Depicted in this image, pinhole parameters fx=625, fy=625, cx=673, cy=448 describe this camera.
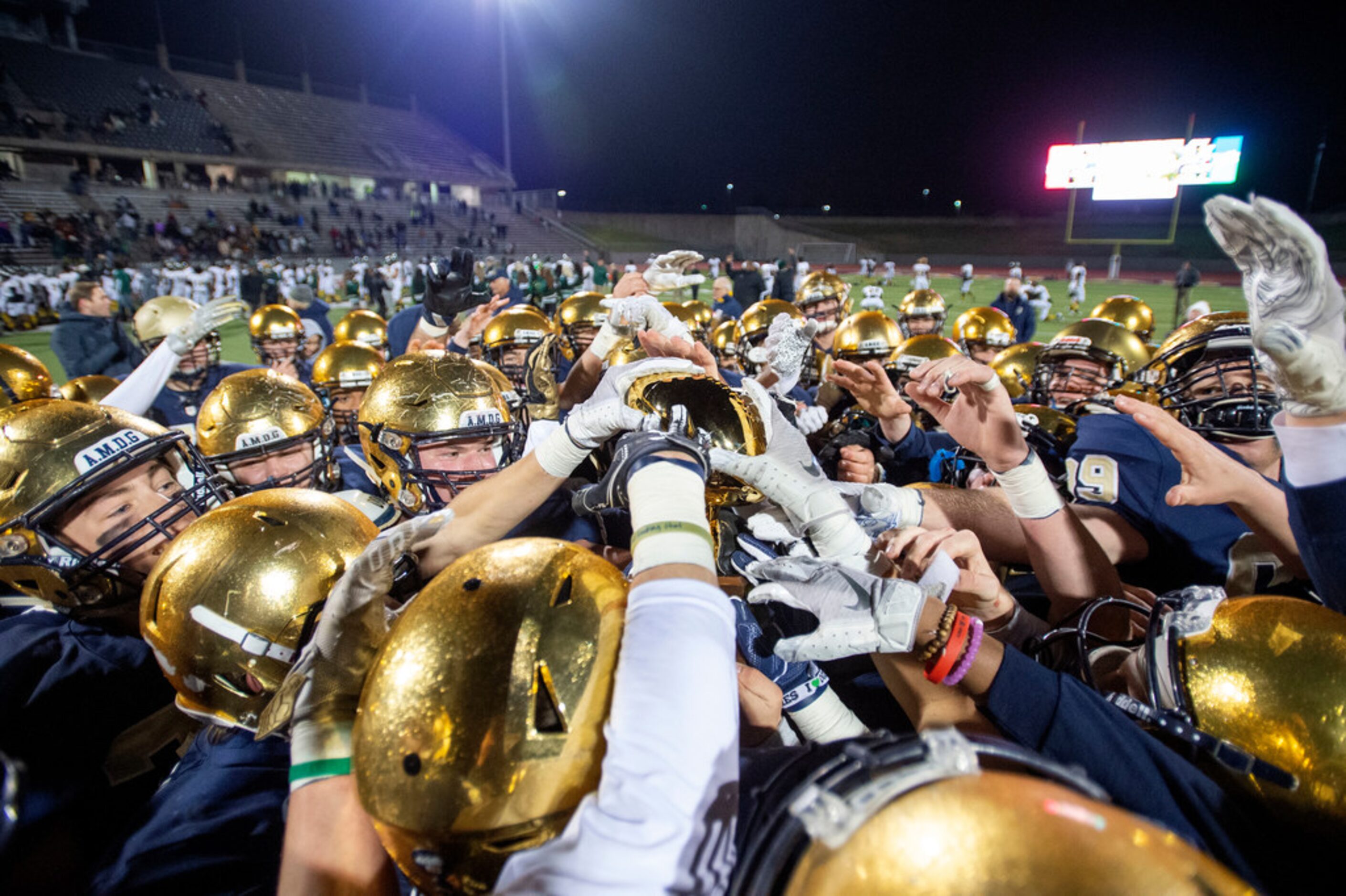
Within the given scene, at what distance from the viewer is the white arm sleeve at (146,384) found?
12.3 feet

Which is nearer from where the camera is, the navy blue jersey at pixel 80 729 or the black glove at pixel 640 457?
the black glove at pixel 640 457

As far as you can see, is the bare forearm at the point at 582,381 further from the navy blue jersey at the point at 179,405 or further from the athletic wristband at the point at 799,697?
the navy blue jersey at the point at 179,405

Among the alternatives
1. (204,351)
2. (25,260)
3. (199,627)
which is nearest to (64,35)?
(25,260)

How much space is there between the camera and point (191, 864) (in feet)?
5.13

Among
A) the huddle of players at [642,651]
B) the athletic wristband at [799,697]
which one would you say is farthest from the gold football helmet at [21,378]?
the athletic wristband at [799,697]

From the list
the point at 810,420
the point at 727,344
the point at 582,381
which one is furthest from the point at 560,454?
the point at 727,344

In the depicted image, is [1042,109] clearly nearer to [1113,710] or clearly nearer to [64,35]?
[1113,710]

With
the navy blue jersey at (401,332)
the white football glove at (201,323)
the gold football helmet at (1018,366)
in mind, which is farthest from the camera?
the navy blue jersey at (401,332)

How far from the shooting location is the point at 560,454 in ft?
6.52

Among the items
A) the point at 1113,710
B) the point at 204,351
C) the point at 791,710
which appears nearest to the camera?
the point at 1113,710

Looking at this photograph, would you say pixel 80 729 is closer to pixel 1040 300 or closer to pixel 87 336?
pixel 87 336

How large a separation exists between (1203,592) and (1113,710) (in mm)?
481

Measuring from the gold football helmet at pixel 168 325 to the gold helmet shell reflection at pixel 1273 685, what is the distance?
6648 millimetres

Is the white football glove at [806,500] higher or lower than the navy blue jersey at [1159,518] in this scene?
higher
